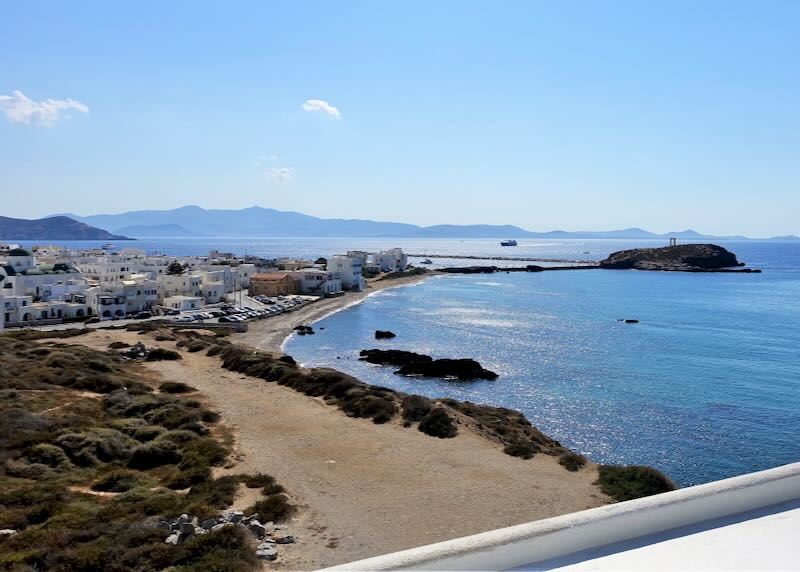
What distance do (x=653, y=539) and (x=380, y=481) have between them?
35.8ft

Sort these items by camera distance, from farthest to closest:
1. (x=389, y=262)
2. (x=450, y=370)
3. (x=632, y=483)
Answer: (x=389, y=262) < (x=450, y=370) < (x=632, y=483)

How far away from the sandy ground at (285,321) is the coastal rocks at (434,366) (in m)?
7.68

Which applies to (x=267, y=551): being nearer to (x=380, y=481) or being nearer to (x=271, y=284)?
(x=380, y=481)

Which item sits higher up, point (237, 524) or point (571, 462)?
point (237, 524)

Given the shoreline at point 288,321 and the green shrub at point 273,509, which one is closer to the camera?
the green shrub at point 273,509

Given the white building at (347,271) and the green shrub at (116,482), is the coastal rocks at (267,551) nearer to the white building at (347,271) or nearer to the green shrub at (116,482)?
the green shrub at (116,482)

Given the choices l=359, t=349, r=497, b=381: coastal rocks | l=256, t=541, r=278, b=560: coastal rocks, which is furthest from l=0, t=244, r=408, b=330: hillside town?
l=256, t=541, r=278, b=560: coastal rocks

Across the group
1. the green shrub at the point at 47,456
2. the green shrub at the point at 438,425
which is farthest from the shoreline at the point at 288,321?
the green shrub at the point at 47,456

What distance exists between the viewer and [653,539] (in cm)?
310

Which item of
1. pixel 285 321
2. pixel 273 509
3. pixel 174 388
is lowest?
pixel 285 321

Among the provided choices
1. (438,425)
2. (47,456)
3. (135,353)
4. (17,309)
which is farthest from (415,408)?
(17,309)

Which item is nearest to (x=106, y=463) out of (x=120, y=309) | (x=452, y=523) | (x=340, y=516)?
(x=340, y=516)

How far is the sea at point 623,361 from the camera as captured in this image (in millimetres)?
20609

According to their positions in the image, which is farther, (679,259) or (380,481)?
(679,259)
